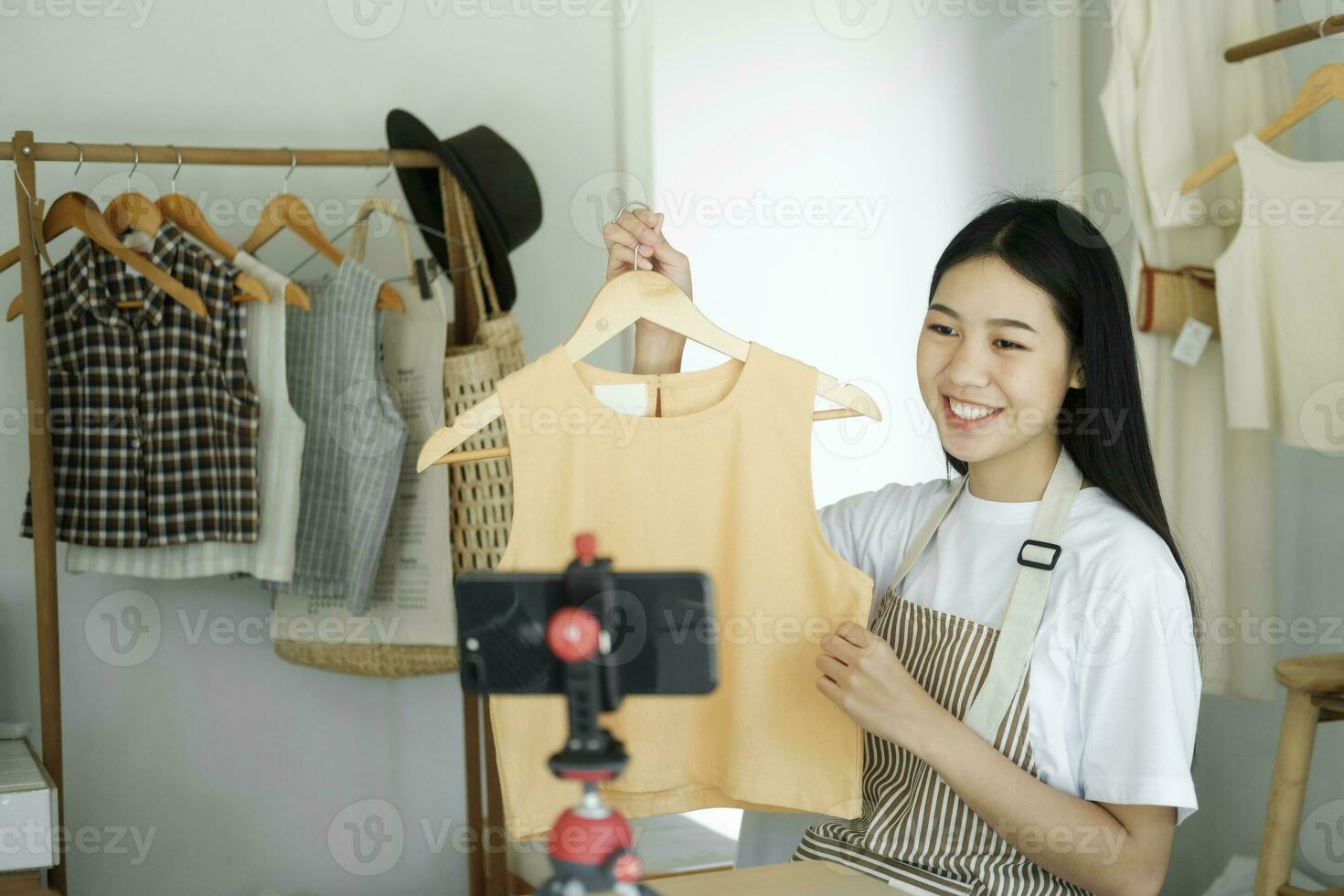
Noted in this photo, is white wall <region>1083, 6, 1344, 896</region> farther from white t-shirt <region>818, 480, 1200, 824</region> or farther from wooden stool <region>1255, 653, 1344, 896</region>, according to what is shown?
white t-shirt <region>818, 480, 1200, 824</region>

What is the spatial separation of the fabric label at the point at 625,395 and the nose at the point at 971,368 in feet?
1.20

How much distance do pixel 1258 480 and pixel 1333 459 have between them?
0.58 feet

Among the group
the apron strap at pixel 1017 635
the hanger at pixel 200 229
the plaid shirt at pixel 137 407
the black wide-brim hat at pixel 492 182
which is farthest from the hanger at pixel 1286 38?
the plaid shirt at pixel 137 407

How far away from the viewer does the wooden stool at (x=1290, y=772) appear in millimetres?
1981

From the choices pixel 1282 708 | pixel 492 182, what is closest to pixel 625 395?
pixel 492 182

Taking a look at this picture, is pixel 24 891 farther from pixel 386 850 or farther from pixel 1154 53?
pixel 1154 53

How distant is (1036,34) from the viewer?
3.12 meters

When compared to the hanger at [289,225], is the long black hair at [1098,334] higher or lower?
lower

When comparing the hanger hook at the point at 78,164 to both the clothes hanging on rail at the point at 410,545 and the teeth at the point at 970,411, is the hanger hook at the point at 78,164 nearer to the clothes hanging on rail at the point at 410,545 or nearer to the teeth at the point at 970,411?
the clothes hanging on rail at the point at 410,545

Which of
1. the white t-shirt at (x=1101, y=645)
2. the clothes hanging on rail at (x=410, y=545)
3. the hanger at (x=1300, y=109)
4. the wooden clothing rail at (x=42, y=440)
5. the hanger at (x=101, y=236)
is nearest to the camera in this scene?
the white t-shirt at (x=1101, y=645)

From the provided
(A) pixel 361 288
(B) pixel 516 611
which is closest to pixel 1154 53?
(A) pixel 361 288

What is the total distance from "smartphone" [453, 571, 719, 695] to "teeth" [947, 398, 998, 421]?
0.83 meters

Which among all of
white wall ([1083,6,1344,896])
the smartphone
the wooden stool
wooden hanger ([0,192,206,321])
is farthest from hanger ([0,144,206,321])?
white wall ([1083,6,1344,896])

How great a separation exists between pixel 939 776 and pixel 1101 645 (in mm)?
234
